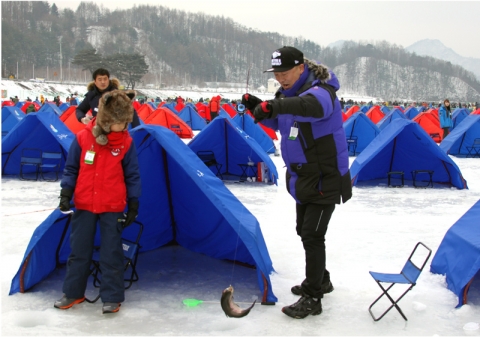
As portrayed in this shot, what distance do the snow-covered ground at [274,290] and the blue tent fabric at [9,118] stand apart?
11.5 metres

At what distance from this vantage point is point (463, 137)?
585 inches

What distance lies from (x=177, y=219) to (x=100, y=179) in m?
1.59

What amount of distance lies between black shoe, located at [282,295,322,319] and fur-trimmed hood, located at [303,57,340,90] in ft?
5.20

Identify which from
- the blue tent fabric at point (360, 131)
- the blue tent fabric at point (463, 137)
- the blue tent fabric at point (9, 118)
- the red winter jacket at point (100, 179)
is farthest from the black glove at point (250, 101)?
the blue tent fabric at point (9, 118)

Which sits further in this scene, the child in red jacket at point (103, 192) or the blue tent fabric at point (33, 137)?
the blue tent fabric at point (33, 137)

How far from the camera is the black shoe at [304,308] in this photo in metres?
3.79

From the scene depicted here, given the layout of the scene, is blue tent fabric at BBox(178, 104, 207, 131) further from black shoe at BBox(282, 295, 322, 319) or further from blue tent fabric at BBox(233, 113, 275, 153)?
black shoe at BBox(282, 295, 322, 319)

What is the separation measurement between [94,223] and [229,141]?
6.38 meters

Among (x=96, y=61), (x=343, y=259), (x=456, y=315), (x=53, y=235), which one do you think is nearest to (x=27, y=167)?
(x=53, y=235)

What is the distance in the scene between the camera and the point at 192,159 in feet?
14.5

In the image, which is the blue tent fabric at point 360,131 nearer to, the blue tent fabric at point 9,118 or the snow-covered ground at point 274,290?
the snow-covered ground at point 274,290

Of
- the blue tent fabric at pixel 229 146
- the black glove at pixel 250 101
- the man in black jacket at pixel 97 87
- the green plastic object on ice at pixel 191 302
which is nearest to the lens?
the black glove at pixel 250 101

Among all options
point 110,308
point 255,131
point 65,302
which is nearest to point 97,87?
point 65,302

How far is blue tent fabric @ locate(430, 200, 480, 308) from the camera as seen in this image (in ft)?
13.3
